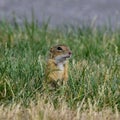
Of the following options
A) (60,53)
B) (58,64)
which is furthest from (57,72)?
(60,53)

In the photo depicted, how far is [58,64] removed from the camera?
6.83 m

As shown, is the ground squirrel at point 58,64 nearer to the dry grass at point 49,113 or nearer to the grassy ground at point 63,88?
the grassy ground at point 63,88

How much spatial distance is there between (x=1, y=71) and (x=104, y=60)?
4.98ft

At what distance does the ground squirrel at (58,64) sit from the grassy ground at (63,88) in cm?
8

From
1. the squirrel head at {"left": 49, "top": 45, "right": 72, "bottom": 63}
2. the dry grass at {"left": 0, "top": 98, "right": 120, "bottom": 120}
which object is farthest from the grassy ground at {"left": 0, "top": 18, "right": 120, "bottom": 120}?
the squirrel head at {"left": 49, "top": 45, "right": 72, "bottom": 63}

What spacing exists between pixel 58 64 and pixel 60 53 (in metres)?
0.11

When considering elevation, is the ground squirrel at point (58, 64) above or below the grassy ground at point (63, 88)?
above

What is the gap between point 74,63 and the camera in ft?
24.8

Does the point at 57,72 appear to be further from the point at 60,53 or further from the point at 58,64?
the point at 60,53

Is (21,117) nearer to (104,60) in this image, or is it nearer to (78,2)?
(104,60)

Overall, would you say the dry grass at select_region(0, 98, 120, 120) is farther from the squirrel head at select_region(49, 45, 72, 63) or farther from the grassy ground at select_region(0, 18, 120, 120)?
the squirrel head at select_region(49, 45, 72, 63)

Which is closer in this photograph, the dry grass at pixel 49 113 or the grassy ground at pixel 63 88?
the dry grass at pixel 49 113

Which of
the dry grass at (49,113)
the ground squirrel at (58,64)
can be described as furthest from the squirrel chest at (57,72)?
the dry grass at (49,113)

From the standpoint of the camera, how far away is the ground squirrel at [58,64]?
6.75 metres
